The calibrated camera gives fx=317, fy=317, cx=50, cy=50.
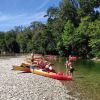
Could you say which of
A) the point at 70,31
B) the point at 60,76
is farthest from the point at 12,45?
the point at 60,76

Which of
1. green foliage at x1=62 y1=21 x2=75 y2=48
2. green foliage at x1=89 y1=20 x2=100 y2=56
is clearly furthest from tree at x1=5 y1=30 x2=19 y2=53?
green foliage at x1=89 y1=20 x2=100 y2=56

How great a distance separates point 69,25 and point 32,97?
71369 mm

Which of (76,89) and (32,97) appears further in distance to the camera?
(76,89)

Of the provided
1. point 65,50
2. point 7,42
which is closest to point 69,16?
point 65,50

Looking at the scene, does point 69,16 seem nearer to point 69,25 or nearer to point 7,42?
point 69,25

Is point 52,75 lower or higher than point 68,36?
lower

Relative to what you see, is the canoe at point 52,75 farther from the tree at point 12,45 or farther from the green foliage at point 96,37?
the tree at point 12,45

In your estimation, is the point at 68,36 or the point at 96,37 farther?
the point at 68,36

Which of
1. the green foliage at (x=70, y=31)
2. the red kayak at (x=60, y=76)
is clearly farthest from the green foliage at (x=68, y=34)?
the red kayak at (x=60, y=76)

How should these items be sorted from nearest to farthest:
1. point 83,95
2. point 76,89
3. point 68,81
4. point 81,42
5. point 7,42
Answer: point 83,95
point 76,89
point 68,81
point 81,42
point 7,42

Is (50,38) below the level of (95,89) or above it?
above

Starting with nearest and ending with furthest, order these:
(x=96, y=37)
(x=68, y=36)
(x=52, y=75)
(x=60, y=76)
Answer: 1. (x=60, y=76)
2. (x=52, y=75)
3. (x=96, y=37)
4. (x=68, y=36)

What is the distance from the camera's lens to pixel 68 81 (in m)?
30.2

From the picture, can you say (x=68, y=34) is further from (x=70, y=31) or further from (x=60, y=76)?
(x=60, y=76)
